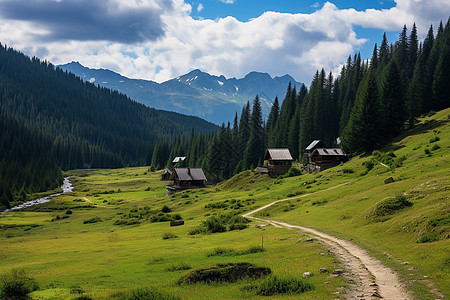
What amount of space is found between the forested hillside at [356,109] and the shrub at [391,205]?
5772 cm

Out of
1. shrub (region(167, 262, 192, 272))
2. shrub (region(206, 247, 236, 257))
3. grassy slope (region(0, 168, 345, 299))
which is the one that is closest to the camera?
grassy slope (region(0, 168, 345, 299))

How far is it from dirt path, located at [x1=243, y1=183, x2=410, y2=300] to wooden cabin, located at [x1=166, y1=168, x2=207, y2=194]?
85459 millimetres

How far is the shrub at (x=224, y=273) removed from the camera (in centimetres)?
1758

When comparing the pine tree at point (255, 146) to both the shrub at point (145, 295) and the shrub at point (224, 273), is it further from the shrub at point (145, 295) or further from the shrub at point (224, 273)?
the shrub at point (145, 295)

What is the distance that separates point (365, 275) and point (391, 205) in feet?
49.4

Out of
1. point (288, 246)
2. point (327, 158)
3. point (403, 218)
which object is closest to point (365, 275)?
point (288, 246)

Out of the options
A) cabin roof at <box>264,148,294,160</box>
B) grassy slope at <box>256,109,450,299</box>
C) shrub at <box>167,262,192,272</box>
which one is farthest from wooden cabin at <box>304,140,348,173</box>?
shrub at <box>167,262,192,272</box>

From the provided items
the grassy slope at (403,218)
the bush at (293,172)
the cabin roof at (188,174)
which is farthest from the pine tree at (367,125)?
the cabin roof at (188,174)

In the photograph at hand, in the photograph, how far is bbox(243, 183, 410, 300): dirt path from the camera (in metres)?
14.0

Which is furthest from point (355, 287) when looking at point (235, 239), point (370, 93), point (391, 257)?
point (370, 93)

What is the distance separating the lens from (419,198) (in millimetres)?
30562

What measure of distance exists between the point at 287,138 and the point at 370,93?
49.0 meters

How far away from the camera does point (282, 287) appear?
1509 centimetres

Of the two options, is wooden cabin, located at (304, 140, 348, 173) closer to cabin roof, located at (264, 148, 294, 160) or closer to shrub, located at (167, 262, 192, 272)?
cabin roof, located at (264, 148, 294, 160)
